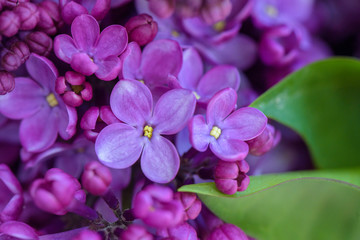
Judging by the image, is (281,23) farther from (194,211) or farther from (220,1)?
(194,211)

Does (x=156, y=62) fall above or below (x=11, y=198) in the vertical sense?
above

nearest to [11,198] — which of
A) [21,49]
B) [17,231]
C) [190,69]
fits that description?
[17,231]

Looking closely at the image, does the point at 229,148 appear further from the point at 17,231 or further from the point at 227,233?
the point at 17,231

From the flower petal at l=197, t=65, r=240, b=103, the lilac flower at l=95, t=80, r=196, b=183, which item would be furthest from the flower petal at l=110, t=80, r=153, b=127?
the flower petal at l=197, t=65, r=240, b=103

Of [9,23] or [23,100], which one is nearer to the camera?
[9,23]

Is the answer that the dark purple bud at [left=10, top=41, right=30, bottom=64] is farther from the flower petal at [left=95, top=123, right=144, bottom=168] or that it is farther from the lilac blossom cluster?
the flower petal at [left=95, top=123, right=144, bottom=168]

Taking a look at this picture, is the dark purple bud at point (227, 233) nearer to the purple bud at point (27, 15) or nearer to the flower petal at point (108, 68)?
the flower petal at point (108, 68)

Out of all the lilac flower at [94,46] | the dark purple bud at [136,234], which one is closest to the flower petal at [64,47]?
the lilac flower at [94,46]

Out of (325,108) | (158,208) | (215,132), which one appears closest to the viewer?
(158,208)
